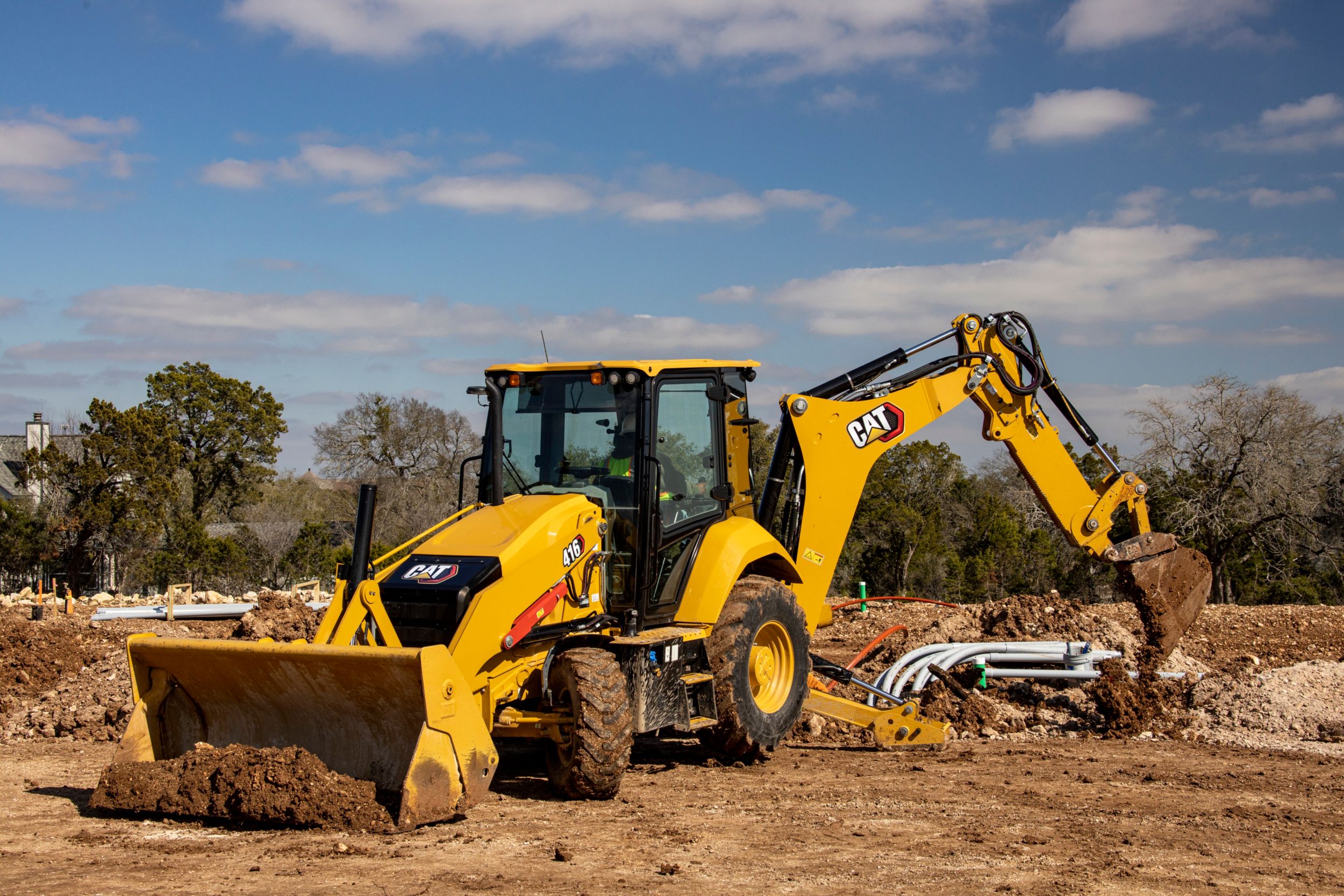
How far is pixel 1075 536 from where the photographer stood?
1009cm

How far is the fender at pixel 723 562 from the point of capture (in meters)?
7.90

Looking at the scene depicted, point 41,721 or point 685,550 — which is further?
point 41,721

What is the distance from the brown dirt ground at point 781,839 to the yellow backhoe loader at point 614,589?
0.39m

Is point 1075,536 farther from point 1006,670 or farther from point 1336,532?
point 1336,532

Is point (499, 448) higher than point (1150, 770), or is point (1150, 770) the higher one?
point (499, 448)

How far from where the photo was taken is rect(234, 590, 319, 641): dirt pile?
13.3 metres

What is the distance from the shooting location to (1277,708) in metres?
9.43

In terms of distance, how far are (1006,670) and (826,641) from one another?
522 cm

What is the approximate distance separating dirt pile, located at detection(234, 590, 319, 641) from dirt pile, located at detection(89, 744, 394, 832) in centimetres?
548

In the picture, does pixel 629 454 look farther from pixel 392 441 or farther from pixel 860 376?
pixel 392 441

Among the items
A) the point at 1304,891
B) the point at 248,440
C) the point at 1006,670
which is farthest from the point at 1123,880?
the point at 248,440

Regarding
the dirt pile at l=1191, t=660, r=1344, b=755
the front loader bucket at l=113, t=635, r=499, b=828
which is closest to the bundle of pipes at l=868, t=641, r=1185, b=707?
the dirt pile at l=1191, t=660, r=1344, b=755

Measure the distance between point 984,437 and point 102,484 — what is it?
3090 centimetres

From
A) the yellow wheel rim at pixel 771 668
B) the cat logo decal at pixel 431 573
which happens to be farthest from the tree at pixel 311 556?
the cat logo decal at pixel 431 573
